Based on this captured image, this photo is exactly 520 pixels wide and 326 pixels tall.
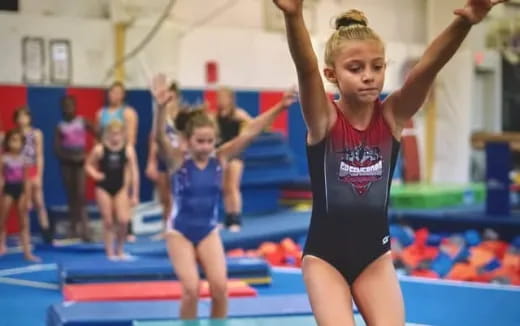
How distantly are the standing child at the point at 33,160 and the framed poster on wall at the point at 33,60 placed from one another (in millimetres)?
991

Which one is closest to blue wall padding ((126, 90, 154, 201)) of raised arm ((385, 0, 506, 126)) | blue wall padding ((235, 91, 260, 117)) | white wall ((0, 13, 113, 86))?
white wall ((0, 13, 113, 86))

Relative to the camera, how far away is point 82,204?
8.95 metres

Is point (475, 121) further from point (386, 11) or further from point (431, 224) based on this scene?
point (431, 224)

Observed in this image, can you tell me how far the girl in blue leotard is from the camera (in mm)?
4527

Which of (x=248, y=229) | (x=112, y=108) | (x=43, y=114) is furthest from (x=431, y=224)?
(x=43, y=114)

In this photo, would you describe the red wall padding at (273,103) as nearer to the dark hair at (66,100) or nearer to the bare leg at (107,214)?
the dark hair at (66,100)

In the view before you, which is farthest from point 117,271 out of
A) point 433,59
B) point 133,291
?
point 433,59

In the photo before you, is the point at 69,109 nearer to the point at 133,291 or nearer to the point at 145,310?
the point at 133,291

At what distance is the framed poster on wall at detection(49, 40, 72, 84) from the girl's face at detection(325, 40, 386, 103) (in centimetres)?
720

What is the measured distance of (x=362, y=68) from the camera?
2.81 metres

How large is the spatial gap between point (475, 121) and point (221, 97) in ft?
28.0

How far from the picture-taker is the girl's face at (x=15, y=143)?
786 cm

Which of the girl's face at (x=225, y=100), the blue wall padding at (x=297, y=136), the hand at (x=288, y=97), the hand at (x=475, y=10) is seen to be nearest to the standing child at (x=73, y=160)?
the girl's face at (x=225, y=100)

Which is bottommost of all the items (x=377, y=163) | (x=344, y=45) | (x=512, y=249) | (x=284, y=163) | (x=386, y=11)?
(x=512, y=249)
